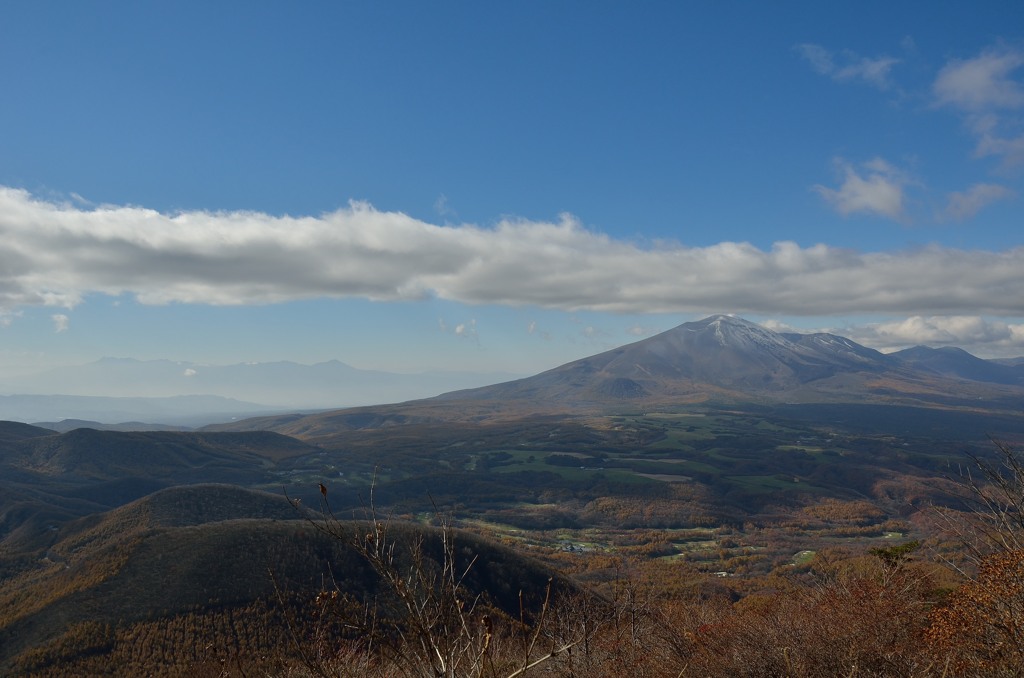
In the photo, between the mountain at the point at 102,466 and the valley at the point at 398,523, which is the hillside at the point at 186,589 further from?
the mountain at the point at 102,466

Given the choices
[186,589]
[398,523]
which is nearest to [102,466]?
[398,523]

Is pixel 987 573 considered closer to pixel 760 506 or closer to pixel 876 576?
pixel 876 576

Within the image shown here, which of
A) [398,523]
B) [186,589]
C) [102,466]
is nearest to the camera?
[186,589]

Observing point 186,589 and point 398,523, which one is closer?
point 186,589

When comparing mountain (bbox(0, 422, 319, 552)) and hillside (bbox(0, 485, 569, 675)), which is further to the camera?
mountain (bbox(0, 422, 319, 552))

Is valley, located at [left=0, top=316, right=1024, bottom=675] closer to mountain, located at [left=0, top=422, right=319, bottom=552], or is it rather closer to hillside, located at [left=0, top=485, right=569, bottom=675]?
hillside, located at [left=0, top=485, right=569, bottom=675]

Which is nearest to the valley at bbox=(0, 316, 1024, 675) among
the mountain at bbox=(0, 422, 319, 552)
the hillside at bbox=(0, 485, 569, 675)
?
the hillside at bbox=(0, 485, 569, 675)

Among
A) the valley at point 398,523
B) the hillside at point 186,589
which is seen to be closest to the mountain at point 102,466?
the valley at point 398,523

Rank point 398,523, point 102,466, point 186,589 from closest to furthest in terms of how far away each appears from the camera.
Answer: point 186,589 < point 398,523 < point 102,466

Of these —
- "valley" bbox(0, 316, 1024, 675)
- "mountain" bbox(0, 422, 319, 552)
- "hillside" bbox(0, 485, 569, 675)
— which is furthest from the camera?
"mountain" bbox(0, 422, 319, 552)

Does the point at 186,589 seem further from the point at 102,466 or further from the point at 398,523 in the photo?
the point at 102,466

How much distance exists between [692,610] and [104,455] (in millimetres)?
137446

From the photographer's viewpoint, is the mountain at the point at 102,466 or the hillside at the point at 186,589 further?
the mountain at the point at 102,466

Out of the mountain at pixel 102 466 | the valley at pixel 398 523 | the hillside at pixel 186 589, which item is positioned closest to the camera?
the hillside at pixel 186 589
